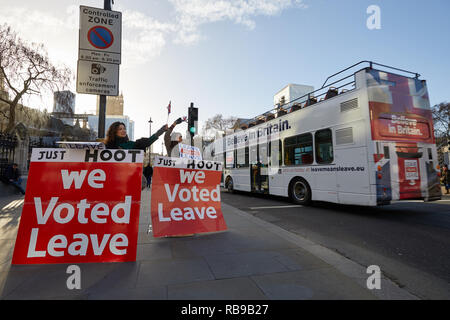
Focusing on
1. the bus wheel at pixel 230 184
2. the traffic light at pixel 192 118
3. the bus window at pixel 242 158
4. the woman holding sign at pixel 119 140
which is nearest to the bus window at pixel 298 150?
the bus window at pixel 242 158

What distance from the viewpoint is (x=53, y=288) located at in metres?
2.35

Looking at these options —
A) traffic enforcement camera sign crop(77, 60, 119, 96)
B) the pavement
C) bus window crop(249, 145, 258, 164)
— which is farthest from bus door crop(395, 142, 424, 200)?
traffic enforcement camera sign crop(77, 60, 119, 96)

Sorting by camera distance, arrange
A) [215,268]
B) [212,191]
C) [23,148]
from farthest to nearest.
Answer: [23,148], [212,191], [215,268]

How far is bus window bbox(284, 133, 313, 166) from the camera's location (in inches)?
327

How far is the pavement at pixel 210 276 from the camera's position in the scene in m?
2.22

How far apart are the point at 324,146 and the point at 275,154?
247 centimetres

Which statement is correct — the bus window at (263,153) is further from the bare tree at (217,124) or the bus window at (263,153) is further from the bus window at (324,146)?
the bare tree at (217,124)

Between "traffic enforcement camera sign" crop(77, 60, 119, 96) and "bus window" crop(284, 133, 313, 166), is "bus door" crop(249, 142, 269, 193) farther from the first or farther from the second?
"traffic enforcement camera sign" crop(77, 60, 119, 96)

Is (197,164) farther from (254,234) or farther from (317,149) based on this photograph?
(317,149)

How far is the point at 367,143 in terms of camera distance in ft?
20.9

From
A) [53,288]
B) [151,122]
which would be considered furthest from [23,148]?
[53,288]

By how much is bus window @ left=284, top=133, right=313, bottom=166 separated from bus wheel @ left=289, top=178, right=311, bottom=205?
27.8 inches

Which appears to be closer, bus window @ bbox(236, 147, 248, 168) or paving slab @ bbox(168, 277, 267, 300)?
paving slab @ bbox(168, 277, 267, 300)

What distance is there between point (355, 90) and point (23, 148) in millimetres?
29847
